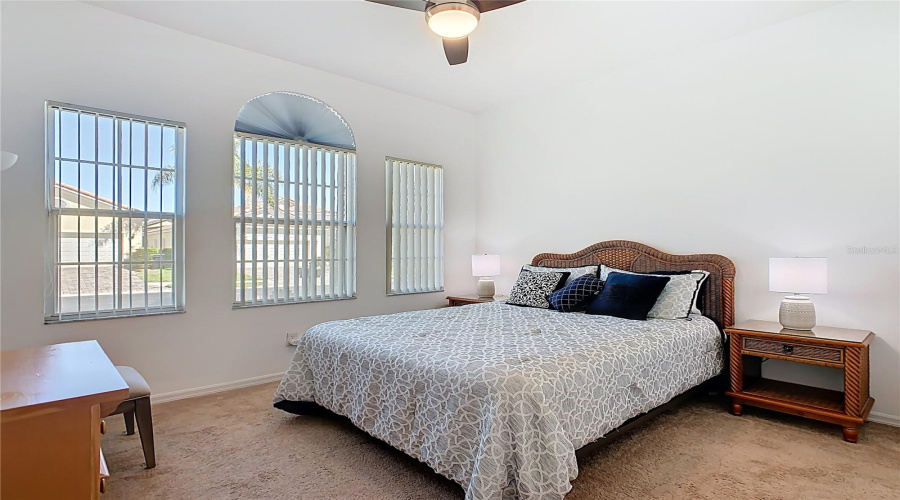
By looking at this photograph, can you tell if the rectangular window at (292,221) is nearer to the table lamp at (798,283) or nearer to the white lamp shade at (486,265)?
the white lamp shade at (486,265)

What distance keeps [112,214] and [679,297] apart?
401 cm

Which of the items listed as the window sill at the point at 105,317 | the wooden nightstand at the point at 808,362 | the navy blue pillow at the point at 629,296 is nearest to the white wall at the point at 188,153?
the window sill at the point at 105,317

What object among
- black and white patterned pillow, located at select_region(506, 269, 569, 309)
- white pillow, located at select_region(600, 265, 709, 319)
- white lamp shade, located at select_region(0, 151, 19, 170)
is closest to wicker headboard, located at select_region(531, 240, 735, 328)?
white pillow, located at select_region(600, 265, 709, 319)

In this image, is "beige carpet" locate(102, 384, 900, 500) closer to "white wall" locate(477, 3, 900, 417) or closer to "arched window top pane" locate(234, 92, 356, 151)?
"white wall" locate(477, 3, 900, 417)

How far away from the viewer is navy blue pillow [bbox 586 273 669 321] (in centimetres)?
321

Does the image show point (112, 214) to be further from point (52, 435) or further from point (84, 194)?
point (52, 435)

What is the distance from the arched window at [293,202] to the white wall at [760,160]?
6.87ft

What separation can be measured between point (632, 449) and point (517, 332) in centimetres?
87

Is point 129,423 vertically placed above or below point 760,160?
below

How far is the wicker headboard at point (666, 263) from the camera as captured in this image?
3439 mm

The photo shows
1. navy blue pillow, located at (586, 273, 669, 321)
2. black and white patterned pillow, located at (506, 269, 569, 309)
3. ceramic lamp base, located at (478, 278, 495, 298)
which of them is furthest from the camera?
ceramic lamp base, located at (478, 278, 495, 298)

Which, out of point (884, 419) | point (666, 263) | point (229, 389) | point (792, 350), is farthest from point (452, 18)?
point (884, 419)

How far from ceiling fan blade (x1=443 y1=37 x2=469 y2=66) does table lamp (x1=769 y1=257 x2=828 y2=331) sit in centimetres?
238

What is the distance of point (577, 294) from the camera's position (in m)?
3.59
